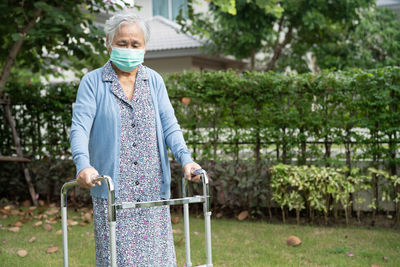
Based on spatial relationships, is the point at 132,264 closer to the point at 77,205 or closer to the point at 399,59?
the point at 77,205

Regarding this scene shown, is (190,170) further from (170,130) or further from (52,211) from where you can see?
(52,211)

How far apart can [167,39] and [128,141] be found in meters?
12.9

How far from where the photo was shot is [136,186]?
2.75 meters

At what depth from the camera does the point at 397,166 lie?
19.7 feet

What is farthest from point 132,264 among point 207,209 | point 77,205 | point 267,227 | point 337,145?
point 77,205

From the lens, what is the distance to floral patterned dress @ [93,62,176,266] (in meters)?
2.71

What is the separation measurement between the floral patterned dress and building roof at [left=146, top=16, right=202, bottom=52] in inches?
465

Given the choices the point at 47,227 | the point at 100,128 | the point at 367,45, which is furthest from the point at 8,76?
the point at 367,45

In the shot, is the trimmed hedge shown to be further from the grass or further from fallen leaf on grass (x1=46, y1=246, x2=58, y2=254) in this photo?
fallen leaf on grass (x1=46, y1=246, x2=58, y2=254)

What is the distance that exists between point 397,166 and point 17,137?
17.7 feet

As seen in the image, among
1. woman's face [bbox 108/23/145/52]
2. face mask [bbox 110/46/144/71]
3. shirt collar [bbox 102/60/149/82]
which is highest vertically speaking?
woman's face [bbox 108/23/145/52]

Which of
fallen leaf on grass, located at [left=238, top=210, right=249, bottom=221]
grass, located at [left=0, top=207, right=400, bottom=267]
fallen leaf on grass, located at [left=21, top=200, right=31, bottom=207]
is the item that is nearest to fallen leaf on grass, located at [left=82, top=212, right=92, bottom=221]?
grass, located at [left=0, top=207, right=400, bottom=267]

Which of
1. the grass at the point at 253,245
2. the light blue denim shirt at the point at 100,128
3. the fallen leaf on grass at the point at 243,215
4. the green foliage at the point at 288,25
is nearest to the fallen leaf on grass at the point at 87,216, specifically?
the grass at the point at 253,245

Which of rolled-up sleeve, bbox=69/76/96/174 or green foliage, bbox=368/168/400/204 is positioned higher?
rolled-up sleeve, bbox=69/76/96/174
